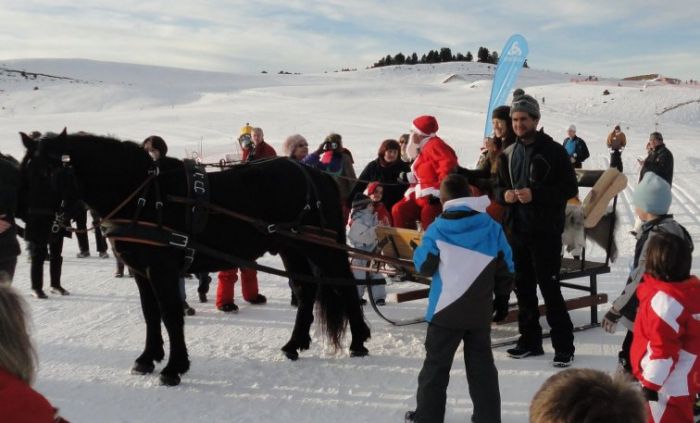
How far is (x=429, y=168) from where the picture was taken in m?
5.36

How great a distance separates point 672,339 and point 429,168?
9.10 feet

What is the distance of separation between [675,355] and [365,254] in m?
2.50

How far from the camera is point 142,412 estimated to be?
4.11 metres

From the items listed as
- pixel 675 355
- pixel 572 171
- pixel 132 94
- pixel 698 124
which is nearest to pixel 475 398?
pixel 675 355

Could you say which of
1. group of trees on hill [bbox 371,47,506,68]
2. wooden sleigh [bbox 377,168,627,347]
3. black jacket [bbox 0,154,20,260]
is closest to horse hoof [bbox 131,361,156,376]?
black jacket [bbox 0,154,20,260]

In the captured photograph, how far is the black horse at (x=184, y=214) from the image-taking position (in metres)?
4.23

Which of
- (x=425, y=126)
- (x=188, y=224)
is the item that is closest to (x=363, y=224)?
(x=425, y=126)

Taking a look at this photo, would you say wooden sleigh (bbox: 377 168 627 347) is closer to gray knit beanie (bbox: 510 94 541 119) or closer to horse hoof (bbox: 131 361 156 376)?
gray knit beanie (bbox: 510 94 541 119)

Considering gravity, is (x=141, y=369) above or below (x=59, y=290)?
above

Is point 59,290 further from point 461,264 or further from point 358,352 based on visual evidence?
point 461,264

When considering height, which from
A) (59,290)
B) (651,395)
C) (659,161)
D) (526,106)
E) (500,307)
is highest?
(526,106)

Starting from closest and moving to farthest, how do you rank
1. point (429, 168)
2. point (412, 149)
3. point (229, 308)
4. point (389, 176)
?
point (429, 168), point (412, 149), point (229, 308), point (389, 176)

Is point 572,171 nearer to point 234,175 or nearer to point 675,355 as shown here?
point 675,355

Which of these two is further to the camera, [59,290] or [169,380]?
[59,290]
